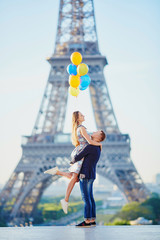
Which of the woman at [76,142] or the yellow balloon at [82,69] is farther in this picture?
the yellow balloon at [82,69]

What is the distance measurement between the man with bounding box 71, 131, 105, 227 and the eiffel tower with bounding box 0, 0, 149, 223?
21.3 metres

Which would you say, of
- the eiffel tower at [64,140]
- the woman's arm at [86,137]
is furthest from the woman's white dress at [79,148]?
the eiffel tower at [64,140]

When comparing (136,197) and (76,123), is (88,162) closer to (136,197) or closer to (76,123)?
A: (76,123)

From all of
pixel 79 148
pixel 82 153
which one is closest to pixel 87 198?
pixel 82 153

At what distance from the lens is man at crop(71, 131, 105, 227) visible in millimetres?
6688

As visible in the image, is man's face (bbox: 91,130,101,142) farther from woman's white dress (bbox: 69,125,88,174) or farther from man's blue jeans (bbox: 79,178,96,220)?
man's blue jeans (bbox: 79,178,96,220)

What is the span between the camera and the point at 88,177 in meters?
6.71

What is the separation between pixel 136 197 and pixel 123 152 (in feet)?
11.1

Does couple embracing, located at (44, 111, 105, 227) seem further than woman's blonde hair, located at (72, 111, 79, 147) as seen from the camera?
No

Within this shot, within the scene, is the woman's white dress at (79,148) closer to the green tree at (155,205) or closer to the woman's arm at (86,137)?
the woman's arm at (86,137)

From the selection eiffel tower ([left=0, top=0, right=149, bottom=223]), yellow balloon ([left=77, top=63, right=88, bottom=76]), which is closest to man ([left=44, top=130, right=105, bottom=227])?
yellow balloon ([left=77, top=63, right=88, bottom=76])

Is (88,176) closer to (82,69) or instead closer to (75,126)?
(75,126)

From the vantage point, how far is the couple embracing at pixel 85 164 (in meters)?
6.71

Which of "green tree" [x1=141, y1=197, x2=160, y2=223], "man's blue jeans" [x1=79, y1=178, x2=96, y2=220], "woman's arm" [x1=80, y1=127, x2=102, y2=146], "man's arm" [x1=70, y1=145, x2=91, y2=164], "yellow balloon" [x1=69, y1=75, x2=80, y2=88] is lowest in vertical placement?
"man's blue jeans" [x1=79, y1=178, x2=96, y2=220]
